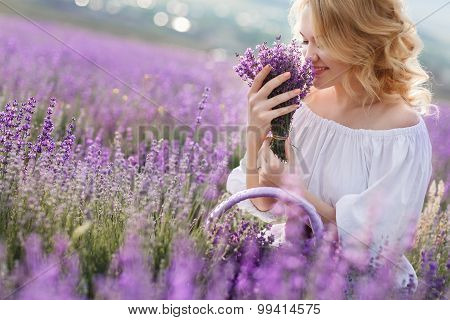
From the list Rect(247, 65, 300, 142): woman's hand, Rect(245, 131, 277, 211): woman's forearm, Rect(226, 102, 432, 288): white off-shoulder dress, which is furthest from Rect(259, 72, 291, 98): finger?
Rect(226, 102, 432, 288): white off-shoulder dress

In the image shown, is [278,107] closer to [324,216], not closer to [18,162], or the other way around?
[324,216]

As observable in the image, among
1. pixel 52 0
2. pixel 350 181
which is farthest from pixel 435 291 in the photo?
pixel 52 0

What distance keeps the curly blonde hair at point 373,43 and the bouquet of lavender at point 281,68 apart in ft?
0.71

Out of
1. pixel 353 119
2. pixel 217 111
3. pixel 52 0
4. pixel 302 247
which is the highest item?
pixel 52 0

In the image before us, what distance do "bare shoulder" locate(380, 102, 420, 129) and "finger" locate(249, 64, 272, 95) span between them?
0.63 meters

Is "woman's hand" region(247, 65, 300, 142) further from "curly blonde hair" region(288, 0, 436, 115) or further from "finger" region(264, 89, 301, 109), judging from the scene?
"curly blonde hair" region(288, 0, 436, 115)

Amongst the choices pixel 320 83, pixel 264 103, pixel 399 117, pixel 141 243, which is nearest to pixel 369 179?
pixel 399 117

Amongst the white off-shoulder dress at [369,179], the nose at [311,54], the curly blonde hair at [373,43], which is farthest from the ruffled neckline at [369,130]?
the nose at [311,54]

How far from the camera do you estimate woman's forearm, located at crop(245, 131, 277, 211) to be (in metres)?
2.55

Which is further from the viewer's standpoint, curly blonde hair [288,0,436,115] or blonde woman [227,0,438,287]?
curly blonde hair [288,0,436,115]

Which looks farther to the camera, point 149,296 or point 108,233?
point 108,233

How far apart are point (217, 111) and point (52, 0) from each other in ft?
32.4

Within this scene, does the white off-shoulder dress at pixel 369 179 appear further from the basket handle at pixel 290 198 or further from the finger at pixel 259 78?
the finger at pixel 259 78

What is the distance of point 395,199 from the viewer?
2.51m
